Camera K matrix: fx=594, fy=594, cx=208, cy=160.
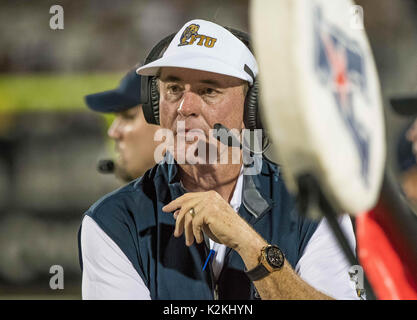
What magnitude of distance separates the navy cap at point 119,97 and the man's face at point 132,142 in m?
0.02

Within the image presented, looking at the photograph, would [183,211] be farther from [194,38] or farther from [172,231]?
[194,38]

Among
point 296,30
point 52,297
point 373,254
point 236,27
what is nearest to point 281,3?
point 296,30

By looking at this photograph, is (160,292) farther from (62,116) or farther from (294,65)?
(294,65)

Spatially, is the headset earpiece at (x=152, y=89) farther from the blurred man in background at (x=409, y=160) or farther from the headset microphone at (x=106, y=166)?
the blurred man in background at (x=409, y=160)

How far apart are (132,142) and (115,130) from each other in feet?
0.22

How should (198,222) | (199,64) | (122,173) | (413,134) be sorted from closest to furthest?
(198,222)
(199,64)
(122,173)
(413,134)

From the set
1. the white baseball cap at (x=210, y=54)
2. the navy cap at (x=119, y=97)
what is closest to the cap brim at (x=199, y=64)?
the white baseball cap at (x=210, y=54)

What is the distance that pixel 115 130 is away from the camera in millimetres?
1493

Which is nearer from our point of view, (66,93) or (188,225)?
(188,225)

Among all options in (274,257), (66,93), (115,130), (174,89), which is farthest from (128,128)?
(274,257)

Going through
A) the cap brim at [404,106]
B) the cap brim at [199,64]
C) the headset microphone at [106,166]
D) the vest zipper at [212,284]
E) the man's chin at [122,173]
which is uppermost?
the cap brim at [199,64]

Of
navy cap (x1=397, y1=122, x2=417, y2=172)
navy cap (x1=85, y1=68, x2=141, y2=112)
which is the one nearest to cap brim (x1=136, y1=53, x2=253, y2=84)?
navy cap (x1=85, y1=68, x2=141, y2=112)

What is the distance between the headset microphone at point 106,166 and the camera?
1419mm

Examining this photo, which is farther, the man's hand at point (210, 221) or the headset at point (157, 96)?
the headset at point (157, 96)
